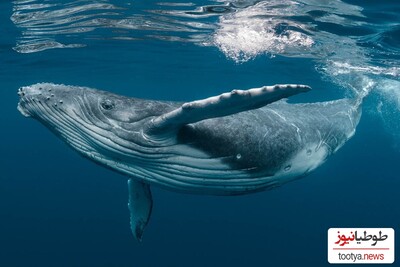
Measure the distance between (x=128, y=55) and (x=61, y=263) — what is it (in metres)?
15.6

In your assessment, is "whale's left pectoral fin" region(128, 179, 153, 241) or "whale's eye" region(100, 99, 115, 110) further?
"whale's left pectoral fin" region(128, 179, 153, 241)

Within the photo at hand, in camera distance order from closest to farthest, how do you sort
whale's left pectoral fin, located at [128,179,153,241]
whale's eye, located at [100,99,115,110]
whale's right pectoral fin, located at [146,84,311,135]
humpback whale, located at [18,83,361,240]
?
whale's right pectoral fin, located at [146,84,311,135] → humpback whale, located at [18,83,361,240] → whale's eye, located at [100,99,115,110] → whale's left pectoral fin, located at [128,179,153,241]

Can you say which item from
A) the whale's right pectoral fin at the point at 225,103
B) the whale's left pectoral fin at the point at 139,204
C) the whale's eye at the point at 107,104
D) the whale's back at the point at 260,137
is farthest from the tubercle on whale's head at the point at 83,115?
the whale's left pectoral fin at the point at 139,204

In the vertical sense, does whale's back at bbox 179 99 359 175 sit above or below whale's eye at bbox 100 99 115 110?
below

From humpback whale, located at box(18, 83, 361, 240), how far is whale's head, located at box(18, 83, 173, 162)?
12mm

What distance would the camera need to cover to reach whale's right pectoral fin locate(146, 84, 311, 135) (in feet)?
12.3

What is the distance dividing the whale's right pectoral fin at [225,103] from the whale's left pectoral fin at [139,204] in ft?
7.41

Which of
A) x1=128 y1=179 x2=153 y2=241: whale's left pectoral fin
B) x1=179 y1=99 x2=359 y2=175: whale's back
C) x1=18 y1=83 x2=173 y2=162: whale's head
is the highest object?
x1=18 y1=83 x2=173 y2=162: whale's head

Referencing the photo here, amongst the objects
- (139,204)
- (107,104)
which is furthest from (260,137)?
(139,204)

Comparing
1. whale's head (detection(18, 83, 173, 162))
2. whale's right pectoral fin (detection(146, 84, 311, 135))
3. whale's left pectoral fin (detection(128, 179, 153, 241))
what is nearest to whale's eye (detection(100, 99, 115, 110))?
whale's head (detection(18, 83, 173, 162))

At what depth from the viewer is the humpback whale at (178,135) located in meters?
4.30

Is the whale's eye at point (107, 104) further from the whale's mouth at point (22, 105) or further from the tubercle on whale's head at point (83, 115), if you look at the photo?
the whale's mouth at point (22, 105)

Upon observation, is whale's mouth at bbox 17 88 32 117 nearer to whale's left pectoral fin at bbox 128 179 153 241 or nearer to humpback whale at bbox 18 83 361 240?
humpback whale at bbox 18 83 361 240

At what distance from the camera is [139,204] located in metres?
6.59
